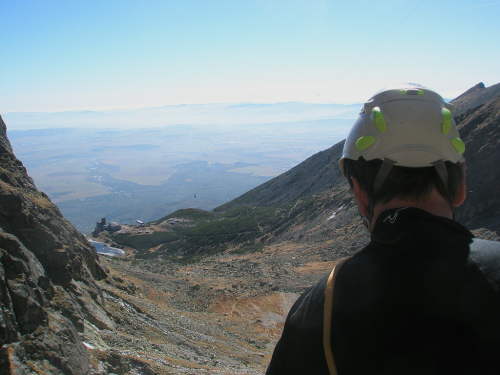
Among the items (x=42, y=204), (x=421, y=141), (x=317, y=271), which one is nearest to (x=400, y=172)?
(x=421, y=141)

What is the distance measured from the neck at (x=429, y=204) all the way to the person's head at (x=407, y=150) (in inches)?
0.8

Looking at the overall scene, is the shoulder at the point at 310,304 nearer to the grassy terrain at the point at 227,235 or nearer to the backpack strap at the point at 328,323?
the backpack strap at the point at 328,323

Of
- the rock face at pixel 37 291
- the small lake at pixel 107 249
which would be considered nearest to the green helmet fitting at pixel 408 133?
the rock face at pixel 37 291

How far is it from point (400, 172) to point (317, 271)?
2588 centimetres

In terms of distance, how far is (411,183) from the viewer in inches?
70.0

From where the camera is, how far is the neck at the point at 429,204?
1754 millimetres

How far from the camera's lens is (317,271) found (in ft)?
86.3

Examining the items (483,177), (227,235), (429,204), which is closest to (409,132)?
(429,204)

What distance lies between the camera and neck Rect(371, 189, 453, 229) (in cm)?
175

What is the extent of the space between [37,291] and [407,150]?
830 centimetres

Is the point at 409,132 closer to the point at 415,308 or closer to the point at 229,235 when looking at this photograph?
the point at 415,308

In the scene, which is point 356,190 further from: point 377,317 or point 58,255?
point 58,255

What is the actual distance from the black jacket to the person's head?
0.90 ft

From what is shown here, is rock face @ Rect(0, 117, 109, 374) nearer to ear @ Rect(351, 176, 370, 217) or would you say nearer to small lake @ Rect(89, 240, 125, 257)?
ear @ Rect(351, 176, 370, 217)
